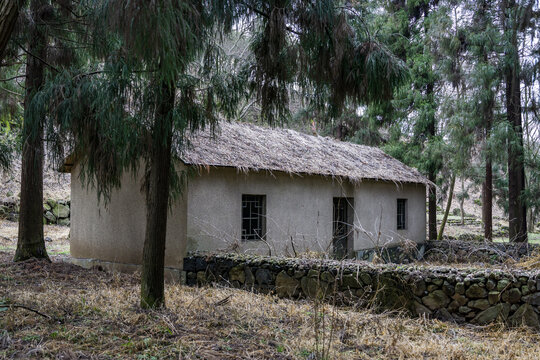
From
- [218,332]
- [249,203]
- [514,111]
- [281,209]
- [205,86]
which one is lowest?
[218,332]

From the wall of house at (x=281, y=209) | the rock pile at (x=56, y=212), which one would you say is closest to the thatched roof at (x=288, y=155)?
the wall of house at (x=281, y=209)

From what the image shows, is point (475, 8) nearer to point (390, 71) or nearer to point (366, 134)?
point (366, 134)

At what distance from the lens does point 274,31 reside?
5555 millimetres

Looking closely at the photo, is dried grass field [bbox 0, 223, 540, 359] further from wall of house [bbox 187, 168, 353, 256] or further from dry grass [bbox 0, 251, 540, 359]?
wall of house [bbox 187, 168, 353, 256]

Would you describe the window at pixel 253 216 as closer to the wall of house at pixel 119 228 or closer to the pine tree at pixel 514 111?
the wall of house at pixel 119 228

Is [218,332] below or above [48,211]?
below

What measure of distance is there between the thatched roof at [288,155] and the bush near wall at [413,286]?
260 cm

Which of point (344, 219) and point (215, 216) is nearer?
point (215, 216)

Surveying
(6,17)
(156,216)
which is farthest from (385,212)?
(6,17)

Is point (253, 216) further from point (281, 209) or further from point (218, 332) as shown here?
point (218, 332)

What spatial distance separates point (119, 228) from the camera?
11.4 m

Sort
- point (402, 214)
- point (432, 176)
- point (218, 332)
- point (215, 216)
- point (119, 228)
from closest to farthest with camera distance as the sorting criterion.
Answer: point (218, 332) → point (215, 216) → point (119, 228) → point (402, 214) → point (432, 176)

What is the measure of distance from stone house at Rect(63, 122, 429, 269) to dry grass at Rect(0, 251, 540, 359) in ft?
9.77

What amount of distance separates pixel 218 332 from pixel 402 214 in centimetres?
1250
